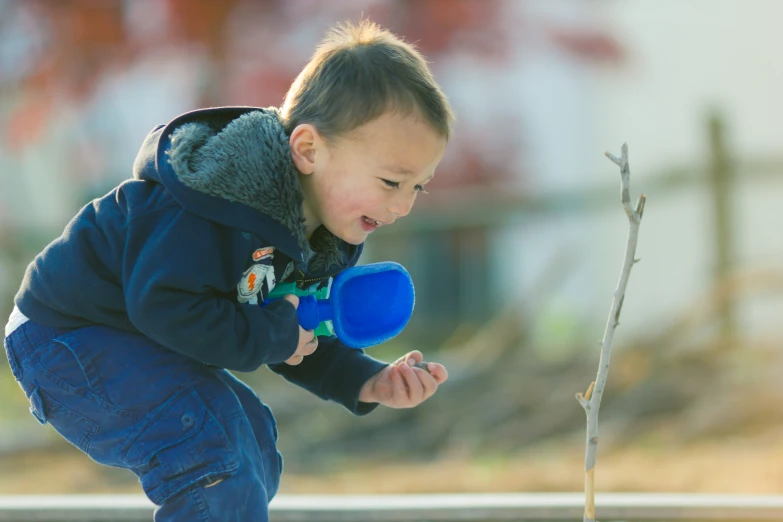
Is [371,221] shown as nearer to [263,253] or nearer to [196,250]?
[263,253]

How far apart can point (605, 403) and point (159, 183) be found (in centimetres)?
332

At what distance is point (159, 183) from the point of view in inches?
65.7

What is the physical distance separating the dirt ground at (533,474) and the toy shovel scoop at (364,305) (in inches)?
71.8

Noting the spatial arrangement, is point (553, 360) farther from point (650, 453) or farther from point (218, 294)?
point (218, 294)

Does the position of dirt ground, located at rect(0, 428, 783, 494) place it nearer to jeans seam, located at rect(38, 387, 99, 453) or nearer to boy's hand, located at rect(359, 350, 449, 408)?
boy's hand, located at rect(359, 350, 449, 408)

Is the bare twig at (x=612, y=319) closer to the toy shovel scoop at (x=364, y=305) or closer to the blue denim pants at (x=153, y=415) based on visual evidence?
the toy shovel scoop at (x=364, y=305)

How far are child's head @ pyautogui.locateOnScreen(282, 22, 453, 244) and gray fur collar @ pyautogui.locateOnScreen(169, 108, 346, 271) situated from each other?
6 cm

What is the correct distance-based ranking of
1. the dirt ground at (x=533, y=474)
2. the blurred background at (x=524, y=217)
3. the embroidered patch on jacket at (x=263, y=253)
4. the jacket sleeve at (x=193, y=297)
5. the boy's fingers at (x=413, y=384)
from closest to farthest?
1. the jacket sleeve at (x=193, y=297)
2. the embroidered patch on jacket at (x=263, y=253)
3. the boy's fingers at (x=413, y=384)
4. the dirt ground at (x=533, y=474)
5. the blurred background at (x=524, y=217)

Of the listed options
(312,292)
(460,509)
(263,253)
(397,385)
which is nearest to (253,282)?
(263,253)

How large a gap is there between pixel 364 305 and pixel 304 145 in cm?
33

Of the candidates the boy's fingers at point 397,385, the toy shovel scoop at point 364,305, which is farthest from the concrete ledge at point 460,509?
the toy shovel scoop at point 364,305

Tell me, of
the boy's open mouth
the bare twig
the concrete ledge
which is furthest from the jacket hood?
the concrete ledge

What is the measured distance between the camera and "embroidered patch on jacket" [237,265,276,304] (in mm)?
1650

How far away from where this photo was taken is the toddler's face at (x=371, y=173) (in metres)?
1.67
